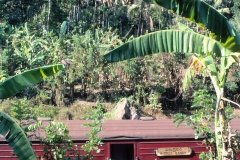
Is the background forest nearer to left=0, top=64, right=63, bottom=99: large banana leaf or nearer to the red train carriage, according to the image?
the red train carriage

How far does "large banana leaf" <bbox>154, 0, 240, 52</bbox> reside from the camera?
564cm

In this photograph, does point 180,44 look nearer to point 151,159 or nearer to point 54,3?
point 151,159

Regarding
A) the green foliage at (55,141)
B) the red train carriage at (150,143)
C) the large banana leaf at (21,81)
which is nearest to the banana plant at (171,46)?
the large banana leaf at (21,81)

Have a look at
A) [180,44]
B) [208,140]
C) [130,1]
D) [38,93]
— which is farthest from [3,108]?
[130,1]

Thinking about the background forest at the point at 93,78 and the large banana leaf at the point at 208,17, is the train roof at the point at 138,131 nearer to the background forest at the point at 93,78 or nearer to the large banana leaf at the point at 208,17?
the large banana leaf at the point at 208,17

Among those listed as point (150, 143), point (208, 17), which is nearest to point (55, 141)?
point (150, 143)

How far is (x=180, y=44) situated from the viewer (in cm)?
628

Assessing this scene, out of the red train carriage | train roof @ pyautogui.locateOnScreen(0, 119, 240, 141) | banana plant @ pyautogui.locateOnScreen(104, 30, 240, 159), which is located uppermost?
banana plant @ pyautogui.locateOnScreen(104, 30, 240, 159)

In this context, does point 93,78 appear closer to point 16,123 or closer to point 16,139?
point 16,123

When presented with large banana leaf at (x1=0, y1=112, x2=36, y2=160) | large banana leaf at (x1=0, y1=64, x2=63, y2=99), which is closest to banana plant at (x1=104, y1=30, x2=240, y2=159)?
large banana leaf at (x1=0, y1=64, x2=63, y2=99)

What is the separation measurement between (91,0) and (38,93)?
11297mm

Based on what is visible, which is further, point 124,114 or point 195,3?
point 124,114

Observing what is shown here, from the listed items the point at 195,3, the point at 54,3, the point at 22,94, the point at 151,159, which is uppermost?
the point at 54,3

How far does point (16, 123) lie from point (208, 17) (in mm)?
2888
